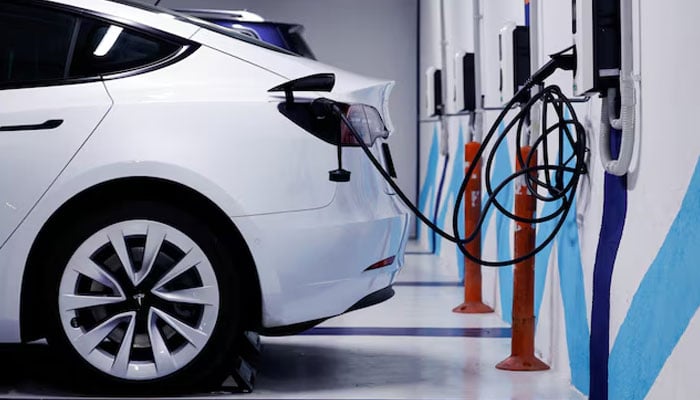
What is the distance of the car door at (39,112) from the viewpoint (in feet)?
11.9

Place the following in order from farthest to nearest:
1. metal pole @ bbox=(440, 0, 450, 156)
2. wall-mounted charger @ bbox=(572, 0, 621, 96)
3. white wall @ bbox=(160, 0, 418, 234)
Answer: white wall @ bbox=(160, 0, 418, 234)
metal pole @ bbox=(440, 0, 450, 156)
wall-mounted charger @ bbox=(572, 0, 621, 96)

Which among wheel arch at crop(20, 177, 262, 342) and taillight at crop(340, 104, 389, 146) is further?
taillight at crop(340, 104, 389, 146)

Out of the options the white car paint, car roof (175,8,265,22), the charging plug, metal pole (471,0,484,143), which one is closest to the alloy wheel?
the white car paint

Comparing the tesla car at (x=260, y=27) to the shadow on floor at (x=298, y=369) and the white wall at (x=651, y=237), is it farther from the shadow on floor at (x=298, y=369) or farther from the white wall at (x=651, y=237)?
the white wall at (x=651, y=237)

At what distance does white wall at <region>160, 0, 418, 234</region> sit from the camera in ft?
37.6

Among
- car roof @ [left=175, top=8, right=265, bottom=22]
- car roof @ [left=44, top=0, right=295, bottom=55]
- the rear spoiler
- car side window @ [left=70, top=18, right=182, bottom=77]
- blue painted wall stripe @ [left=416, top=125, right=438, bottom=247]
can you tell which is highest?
car roof @ [left=175, top=8, right=265, bottom=22]

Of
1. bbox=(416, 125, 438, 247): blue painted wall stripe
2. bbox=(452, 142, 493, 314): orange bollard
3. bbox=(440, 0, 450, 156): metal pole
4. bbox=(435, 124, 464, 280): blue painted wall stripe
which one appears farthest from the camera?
bbox=(416, 125, 438, 247): blue painted wall stripe

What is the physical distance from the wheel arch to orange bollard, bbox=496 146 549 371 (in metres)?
1.08

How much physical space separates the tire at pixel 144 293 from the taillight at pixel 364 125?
531mm

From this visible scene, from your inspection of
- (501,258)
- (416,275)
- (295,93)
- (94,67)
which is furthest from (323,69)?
(416,275)

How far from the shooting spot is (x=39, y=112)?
3676mm

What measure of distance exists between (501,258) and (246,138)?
7.87 ft

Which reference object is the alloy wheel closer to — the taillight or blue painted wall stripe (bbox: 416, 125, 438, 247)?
the taillight

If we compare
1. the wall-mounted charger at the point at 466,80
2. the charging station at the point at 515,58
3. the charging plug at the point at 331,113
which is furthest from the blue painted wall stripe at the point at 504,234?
the charging plug at the point at 331,113
